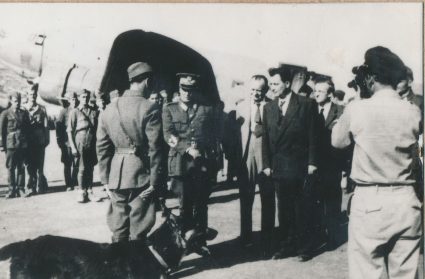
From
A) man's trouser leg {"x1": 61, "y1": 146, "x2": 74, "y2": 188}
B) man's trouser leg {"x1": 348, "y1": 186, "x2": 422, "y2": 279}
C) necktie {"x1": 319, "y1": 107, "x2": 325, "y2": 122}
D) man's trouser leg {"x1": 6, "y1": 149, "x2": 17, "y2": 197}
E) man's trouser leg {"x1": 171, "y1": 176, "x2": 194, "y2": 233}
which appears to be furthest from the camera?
man's trouser leg {"x1": 61, "y1": 146, "x2": 74, "y2": 188}

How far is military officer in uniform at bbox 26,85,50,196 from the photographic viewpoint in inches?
194

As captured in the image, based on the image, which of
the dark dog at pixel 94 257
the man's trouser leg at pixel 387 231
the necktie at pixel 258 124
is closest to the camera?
the man's trouser leg at pixel 387 231

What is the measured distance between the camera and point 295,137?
372 centimetres

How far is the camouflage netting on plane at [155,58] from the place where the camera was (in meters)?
3.98

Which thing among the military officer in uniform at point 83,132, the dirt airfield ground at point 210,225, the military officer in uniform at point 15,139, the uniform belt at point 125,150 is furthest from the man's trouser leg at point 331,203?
the military officer in uniform at point 15,139

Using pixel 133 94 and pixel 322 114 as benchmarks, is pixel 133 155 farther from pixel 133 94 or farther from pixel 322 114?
pixel 322 114

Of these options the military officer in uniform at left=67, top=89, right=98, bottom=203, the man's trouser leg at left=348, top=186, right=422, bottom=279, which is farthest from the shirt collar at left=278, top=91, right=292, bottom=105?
the military officer in uniform at left=67, top=89, right=98, bottom=203

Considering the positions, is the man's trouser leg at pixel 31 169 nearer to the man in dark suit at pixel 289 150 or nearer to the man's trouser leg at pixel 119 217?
the man's trouser leg at pixel 119 217

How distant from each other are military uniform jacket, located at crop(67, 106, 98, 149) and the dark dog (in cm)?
197

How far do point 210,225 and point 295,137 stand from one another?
1263 millimetres

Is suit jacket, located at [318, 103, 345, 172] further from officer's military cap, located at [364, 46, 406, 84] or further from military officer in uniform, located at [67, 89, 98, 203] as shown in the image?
military officer in uniform, located at [67, 89, 98, 203]

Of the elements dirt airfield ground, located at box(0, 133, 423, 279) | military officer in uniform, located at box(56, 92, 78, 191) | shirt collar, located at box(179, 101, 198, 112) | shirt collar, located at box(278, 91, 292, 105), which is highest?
shirt collar, located at box(278, 91, 292, 105)

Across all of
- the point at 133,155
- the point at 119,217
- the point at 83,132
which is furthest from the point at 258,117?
the point at 83,132

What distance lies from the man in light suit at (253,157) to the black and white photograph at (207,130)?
0.01 m
